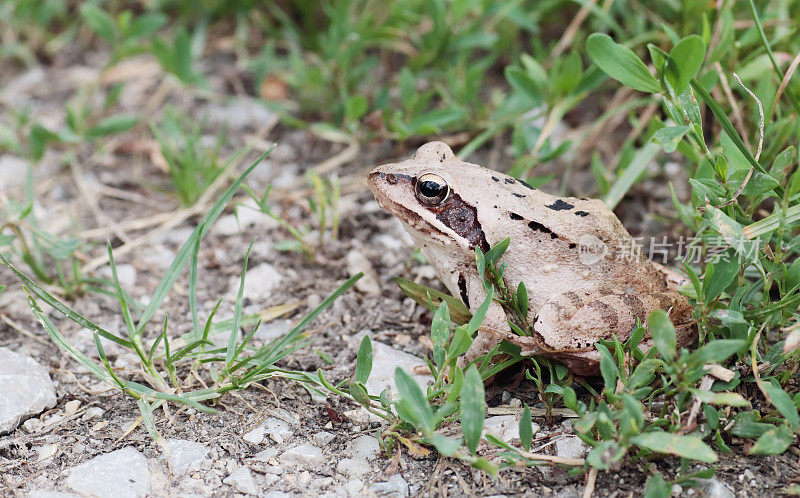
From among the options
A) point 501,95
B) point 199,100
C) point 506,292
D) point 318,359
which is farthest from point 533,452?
point 199,100

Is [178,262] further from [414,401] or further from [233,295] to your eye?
[414,401]

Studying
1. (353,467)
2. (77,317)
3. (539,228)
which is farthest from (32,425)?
(539,228)

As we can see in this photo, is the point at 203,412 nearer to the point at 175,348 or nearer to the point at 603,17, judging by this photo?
the point at 175,348

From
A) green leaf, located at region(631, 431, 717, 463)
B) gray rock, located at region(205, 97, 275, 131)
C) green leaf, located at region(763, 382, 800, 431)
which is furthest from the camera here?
gray rock, located at region(205, 97, 275, 131)

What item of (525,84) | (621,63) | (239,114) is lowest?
(239,114)

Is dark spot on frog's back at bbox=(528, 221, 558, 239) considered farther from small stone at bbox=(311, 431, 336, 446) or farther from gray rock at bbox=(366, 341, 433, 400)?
small stone at bbox=(311, 431, 336, 446)

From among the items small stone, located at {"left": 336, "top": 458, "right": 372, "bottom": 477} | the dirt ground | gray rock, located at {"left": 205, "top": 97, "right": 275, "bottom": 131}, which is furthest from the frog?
gray rock, located at {"left": 205, "top": 97, "right": 275, "bottom": 131}
